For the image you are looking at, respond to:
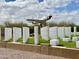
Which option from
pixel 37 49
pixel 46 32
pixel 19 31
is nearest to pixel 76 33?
pixel 46 32

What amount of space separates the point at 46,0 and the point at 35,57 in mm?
8193

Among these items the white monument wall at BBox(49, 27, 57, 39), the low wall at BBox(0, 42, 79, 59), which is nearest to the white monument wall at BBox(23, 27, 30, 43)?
the low wall at BBox(0, 42, 79, 59)

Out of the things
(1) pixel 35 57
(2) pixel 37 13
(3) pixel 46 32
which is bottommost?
(1) pixel 35 57

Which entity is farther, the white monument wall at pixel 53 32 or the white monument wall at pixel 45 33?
the white monument wall at pixel 53 32

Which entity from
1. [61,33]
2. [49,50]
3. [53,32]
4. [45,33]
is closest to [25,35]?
[45,33]

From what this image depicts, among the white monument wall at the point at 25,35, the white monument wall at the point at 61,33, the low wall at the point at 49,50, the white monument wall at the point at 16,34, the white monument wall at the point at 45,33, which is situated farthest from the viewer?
the white monument wall at the point at 16,34

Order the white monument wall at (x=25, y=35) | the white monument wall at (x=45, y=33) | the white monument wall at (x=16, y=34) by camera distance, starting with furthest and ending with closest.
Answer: the white monument wall at (x=16, y=34)
the white monument wall at (x=45, y=33)
the white monument wall at (x=25, y=35)

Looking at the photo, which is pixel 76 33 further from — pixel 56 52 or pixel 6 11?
pixel 6 11

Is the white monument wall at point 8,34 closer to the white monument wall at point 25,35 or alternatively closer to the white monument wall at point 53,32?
the white monument wall at point 25,35

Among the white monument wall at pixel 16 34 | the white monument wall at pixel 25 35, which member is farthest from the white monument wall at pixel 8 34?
the white monument wall at pixel 25 35


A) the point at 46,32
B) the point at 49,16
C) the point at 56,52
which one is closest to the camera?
the point at 56,52

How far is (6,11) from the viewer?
70.3 ft

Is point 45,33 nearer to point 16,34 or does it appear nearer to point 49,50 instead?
point 16,34

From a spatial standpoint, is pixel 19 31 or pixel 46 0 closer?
pixel 19 31
